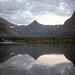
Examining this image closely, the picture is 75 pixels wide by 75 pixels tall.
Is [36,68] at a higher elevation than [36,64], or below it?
higher

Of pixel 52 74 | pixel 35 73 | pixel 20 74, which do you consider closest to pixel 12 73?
pixel 20 74

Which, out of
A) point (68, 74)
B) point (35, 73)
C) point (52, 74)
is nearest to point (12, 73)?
point (35, 73)

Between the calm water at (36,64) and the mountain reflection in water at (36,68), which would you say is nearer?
the mountain reflection in water at (36,68)

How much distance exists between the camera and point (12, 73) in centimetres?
1875

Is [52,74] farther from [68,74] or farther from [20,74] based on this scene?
[20,74]

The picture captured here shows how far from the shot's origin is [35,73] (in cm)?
1881

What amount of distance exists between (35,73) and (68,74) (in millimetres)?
4009

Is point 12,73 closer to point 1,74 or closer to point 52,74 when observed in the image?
point 1,74

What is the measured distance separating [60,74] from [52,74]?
96 cm

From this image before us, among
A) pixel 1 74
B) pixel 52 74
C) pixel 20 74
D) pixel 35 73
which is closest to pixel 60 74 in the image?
pixel 52 74

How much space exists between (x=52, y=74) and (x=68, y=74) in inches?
77.3

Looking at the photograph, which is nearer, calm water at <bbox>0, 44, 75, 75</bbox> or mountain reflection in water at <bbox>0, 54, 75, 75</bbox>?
mountain reflection in water at <bbox>0, 54, 75, 75</bbox>

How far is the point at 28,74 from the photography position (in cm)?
1827

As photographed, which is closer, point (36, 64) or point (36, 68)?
point (36, 68)
